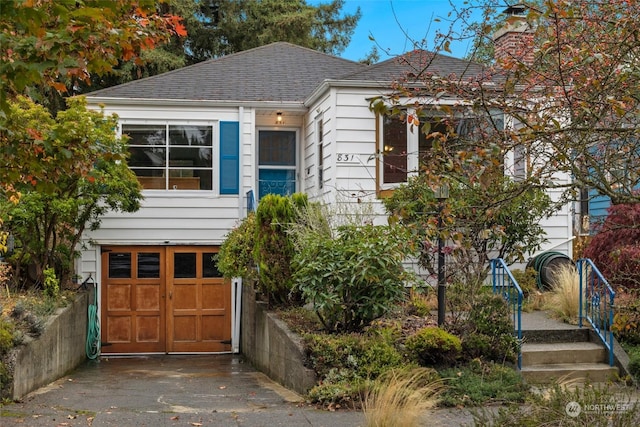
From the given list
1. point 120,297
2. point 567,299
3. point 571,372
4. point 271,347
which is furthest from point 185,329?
point 571,372

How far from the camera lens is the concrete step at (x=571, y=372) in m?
9.78

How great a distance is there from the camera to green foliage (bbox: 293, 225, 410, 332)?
995 centimetres

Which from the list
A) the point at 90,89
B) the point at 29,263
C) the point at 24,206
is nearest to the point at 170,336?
the point at 29,263

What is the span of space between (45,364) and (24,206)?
3415mm

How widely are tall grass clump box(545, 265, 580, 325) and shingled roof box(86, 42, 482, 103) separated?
16.3 feet

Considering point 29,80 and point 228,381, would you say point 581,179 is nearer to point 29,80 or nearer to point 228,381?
point 29,80

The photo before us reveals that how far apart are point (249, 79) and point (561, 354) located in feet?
35.5

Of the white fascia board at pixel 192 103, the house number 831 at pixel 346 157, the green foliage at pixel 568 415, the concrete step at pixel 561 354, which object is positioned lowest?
the concrete step at pixel 561 354

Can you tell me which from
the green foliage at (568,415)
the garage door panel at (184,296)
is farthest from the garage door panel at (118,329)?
the green foliage at (568,415)

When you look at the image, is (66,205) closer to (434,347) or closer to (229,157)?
(229,157)

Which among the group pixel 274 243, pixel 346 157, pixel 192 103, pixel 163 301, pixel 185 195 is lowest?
pixel 163 301

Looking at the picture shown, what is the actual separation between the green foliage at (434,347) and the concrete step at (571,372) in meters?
0.99

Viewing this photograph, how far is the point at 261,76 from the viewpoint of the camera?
1861 centimetres

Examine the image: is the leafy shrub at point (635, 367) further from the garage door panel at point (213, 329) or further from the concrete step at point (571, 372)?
the garage door panel at point (213, 329)
